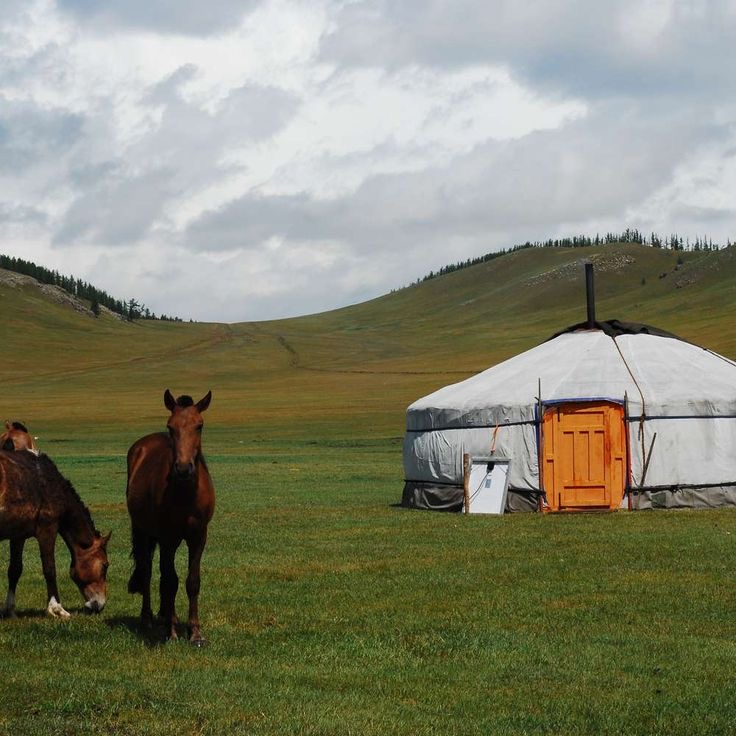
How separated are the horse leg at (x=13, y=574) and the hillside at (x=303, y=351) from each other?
44044 millimetres

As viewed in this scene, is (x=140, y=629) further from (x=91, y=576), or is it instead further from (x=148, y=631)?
(x=91, y=576)

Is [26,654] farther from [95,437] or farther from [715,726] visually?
[95,437]

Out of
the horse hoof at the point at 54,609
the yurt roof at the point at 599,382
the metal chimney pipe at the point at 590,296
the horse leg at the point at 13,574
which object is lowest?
the horse hoof at the point at 54,609

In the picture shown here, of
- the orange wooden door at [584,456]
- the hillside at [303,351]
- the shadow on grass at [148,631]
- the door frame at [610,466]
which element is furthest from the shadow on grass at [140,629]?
the hillside at [303,351]

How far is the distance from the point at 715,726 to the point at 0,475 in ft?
18.8

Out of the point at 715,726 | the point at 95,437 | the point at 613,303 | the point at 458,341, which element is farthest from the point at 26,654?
the point at 613,303

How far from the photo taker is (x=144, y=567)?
32.0ft

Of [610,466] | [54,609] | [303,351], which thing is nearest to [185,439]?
[54,609]

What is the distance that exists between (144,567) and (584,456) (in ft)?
39.1

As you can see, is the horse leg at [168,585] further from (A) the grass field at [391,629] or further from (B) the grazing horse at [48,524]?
(B) the grazing horse at [48,524]

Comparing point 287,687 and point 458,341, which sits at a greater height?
point 458,341

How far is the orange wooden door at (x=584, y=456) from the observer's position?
20188 millimetres

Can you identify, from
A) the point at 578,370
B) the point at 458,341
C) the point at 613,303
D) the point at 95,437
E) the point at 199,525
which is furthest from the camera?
Answer: the point at 613,303

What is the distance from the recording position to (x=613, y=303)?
6727 inches
